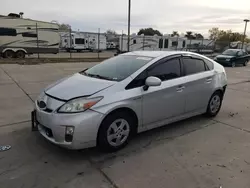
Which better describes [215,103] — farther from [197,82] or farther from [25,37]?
[25,37]

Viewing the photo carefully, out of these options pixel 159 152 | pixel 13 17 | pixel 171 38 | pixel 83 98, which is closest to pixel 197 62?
pixel 159 152

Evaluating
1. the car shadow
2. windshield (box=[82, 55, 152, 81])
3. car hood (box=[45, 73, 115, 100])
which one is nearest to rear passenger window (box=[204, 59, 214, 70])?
the car shadow

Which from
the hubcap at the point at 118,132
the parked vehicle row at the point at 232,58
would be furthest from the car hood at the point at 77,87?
the parked vehicle row at the point at 232,58

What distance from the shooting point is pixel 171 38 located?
1465 inches

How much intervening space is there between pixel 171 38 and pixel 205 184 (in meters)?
36.2

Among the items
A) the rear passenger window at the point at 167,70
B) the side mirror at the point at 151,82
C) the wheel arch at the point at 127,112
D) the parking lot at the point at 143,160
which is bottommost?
the parking lot at the point at 143,160

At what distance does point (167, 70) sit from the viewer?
417 centimetres

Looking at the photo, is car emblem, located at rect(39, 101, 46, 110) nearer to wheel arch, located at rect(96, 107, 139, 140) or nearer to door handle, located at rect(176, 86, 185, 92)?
wheel arch, located at rect(96, 107, 139, 140)

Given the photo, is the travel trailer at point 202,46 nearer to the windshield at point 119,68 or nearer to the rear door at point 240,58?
the rear door at point 240,58

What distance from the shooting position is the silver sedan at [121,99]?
319 centimetres

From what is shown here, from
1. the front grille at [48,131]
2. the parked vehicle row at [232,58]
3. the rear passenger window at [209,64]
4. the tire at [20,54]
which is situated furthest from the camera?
the tire at [20,54]

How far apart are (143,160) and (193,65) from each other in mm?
2274

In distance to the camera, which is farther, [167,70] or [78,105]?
[167,70]

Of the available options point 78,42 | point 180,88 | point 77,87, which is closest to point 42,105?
point 77,87
